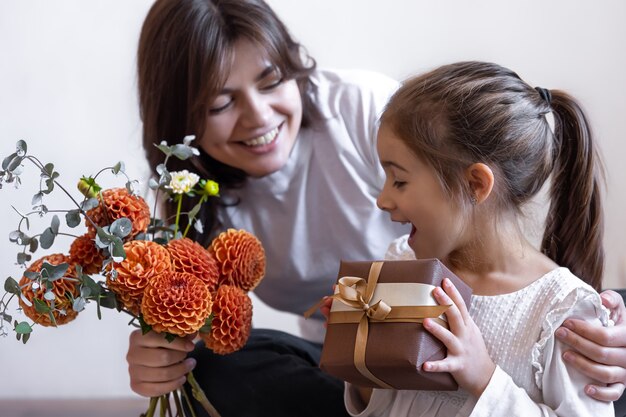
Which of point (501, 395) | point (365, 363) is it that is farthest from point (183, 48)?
point (501, 395)

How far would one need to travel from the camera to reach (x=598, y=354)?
1264 mm

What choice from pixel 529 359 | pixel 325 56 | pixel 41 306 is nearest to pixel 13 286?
pixel 41 306

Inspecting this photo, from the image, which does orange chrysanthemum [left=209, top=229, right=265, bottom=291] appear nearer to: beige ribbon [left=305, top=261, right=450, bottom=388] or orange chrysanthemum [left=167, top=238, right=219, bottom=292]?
orange chrysanthemum [left=167, top=238, right=219, bottom=292]

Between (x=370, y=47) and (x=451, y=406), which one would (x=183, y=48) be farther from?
(x=370, y=47)

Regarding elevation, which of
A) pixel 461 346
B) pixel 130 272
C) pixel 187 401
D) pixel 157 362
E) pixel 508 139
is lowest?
pixel 187 401

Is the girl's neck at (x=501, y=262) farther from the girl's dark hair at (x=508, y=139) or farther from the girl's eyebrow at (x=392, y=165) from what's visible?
the girl's eyebrow at (x=392, y=165)

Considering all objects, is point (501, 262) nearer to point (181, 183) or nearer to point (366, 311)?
point (366, 311)

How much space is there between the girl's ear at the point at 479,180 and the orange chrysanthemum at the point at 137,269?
1.59 ft

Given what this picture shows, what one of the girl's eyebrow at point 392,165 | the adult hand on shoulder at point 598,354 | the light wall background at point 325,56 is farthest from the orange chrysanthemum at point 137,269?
the light wall background at point 325,56

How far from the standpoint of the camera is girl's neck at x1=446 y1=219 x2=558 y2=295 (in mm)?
1392

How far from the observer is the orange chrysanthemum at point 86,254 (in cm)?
136

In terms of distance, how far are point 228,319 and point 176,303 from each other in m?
0.12

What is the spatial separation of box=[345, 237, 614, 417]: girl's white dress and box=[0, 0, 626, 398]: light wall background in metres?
1.42

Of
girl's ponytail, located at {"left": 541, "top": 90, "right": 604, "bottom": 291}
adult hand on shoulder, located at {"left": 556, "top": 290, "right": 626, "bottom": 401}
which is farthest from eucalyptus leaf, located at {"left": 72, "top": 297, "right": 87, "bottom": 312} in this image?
girl's ponytail, located at {"left": 541, "top": 90, "right": 604, "bottom": 291}
